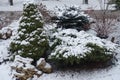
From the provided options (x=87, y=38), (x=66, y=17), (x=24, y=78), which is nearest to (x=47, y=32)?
(x=66, y=17)

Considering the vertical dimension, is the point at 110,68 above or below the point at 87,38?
below

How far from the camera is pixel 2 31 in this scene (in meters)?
8.80

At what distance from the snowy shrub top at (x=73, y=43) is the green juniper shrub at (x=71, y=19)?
799mm

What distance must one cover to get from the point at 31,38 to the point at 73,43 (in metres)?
1.05

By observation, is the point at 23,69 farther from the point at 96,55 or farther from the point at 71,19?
the point at 71,19

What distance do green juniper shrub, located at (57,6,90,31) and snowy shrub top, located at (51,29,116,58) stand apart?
2.62 ft

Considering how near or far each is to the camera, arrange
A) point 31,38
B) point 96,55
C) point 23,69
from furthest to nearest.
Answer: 1. point 31,38
2. point 96,55
3. point 23,69

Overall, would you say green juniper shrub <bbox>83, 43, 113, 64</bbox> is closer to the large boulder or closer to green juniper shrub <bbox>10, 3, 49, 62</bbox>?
the large boulder

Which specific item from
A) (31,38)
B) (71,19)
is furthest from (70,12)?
(31,38)

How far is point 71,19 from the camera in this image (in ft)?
27.8

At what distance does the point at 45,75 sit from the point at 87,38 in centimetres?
142

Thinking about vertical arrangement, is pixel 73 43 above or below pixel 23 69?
above

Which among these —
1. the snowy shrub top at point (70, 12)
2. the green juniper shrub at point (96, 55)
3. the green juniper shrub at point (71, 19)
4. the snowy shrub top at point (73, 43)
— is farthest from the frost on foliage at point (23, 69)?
the snowy shrub top at point (70, 12)

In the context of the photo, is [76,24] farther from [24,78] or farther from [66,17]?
[24,78]
